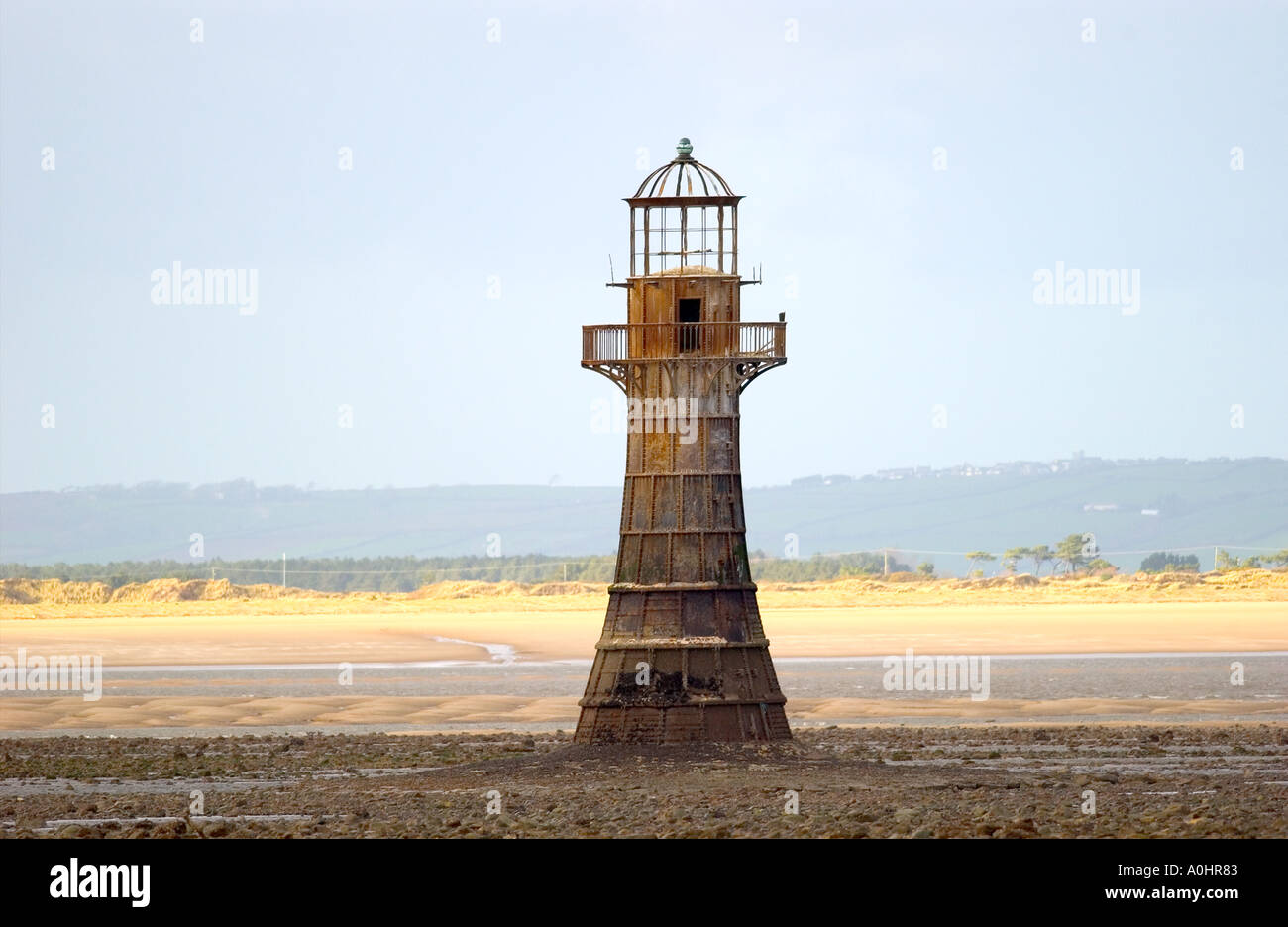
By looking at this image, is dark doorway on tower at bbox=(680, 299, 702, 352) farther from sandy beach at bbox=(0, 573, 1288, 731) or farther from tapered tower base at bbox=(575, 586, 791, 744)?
sandy beach at bbox=(0, 573, 1288, 731)

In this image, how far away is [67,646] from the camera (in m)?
72.6

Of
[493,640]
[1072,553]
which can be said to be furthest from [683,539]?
[1072,553]

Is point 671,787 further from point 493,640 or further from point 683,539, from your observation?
point 493,640

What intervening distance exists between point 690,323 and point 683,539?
2836 mm

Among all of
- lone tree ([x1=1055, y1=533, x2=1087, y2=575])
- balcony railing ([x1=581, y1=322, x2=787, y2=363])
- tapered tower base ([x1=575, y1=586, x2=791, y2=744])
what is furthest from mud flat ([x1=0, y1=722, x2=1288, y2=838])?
lone tree ([x1=1055, y1=533, x2=1087, y2=575])

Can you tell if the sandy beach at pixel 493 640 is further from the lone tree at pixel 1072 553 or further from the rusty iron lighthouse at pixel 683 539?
the lone tree at pixel 1072 553

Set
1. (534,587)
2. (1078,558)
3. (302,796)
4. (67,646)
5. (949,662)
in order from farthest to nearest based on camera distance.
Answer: (1078,558), (534,587), (67,646), (949,662), (302,796)

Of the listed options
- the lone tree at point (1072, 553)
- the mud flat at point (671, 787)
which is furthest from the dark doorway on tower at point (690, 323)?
the lone tree at point (1072, 553)

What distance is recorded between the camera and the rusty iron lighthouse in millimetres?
31000

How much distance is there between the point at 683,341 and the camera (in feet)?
103

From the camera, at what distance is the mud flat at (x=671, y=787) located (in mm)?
26250

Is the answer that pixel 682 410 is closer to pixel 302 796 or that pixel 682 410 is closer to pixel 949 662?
pixel 302 796
